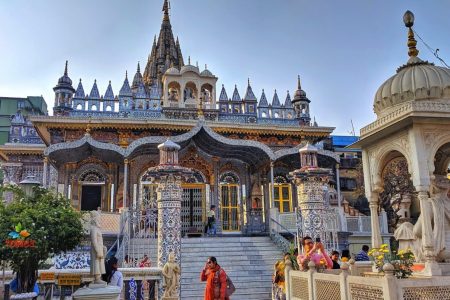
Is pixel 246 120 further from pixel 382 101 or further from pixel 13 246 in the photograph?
pixel 13 246

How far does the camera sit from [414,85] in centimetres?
748

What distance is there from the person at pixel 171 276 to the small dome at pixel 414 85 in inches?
208

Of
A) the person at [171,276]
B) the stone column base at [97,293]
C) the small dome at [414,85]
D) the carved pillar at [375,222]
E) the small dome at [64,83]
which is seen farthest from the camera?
the small dome at [64,83]

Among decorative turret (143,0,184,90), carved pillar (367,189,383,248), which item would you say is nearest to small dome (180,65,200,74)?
decorative turret (143,0,184,90)

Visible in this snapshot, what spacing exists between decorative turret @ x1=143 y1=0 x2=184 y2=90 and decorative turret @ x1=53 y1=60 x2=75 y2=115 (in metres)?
11.9

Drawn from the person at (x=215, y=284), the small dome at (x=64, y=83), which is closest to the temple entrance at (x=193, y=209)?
the small dome at (x=64, y=83)

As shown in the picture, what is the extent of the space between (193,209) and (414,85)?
1365 centimetres

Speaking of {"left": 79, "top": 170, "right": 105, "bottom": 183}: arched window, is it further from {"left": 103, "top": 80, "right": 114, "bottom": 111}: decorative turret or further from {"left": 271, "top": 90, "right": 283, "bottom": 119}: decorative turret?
{"left": 271, "top": 90, "right": 283, "bottom": 119}: decorative turret

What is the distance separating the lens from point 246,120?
20.8 metres

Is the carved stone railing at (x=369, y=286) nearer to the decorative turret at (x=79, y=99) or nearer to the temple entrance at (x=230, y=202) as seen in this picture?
the temple entrance at (x=230, y=202)

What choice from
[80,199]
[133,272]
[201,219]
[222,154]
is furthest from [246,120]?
[133,272]

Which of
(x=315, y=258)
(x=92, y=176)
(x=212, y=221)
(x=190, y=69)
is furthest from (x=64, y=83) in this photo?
(x=315, y=258)

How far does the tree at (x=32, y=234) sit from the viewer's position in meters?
7.47

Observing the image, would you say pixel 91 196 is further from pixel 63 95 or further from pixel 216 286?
pixel 216 286
